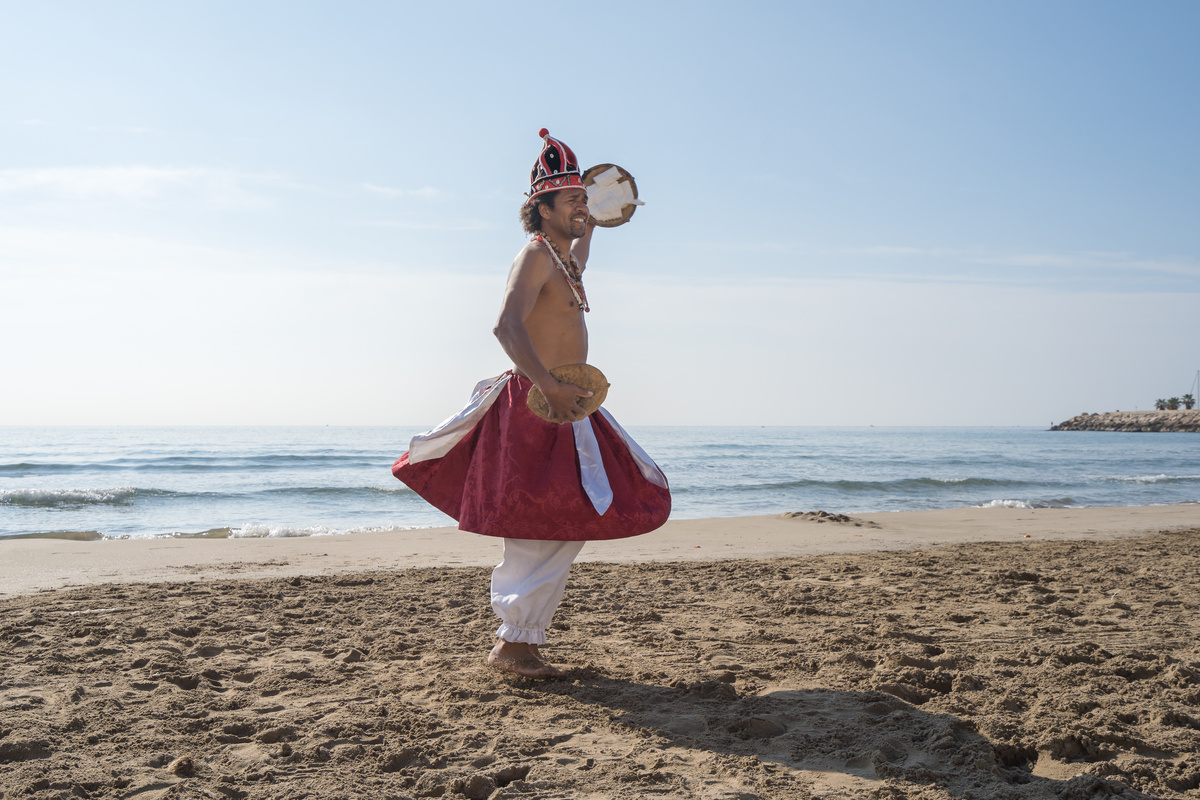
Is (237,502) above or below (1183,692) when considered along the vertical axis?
below

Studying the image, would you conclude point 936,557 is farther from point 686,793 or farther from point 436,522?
point 436,522

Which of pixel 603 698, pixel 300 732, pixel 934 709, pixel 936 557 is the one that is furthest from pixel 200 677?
pixel 936 557

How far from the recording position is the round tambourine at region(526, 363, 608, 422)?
2734 millimetres

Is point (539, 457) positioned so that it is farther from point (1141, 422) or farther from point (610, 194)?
point (1141, 422)

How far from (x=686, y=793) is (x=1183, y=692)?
1882mm

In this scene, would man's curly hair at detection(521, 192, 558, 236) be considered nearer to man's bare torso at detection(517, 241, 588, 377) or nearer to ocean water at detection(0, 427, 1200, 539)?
man's bare torso at detection(517, 241, 588, 377)

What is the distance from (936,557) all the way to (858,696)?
389 centimetres

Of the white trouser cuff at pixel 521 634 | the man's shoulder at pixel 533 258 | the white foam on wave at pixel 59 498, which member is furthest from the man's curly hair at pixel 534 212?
the white foam on wave at pixel 59 498

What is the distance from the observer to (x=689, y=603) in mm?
4414

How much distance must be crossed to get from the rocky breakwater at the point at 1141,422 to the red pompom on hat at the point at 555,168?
265ft

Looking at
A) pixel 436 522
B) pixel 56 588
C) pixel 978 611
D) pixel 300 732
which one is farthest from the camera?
pixel 436 522

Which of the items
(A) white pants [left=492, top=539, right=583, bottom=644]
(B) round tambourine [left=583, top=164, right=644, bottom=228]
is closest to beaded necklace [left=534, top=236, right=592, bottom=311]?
(B) round tambourine [left=583, top=164, right=644, bottom=228]

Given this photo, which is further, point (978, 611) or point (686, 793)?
point (978, 611)

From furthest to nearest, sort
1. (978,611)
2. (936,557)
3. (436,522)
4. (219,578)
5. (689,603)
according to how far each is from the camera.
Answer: (436,522), (936,557), (219,578), (689,603), (978,611)
